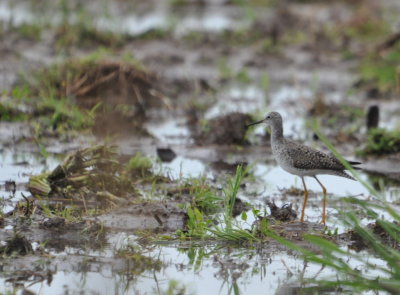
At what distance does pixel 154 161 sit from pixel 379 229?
350 centimetres

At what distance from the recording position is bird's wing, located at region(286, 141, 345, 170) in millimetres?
8211

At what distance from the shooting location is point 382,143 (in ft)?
36.7

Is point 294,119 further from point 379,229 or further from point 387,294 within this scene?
point 387,294

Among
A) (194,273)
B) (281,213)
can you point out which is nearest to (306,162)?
(281,213)

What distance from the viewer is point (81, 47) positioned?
1709cm

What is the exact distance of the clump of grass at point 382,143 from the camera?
11.2m

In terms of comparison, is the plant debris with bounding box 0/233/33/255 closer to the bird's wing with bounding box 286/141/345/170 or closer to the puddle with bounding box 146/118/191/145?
the bird's wing with bounding box 286/141/345/170

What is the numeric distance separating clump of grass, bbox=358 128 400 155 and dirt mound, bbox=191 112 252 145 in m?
1.52

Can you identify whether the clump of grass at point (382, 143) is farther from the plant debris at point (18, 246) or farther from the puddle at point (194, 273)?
the plant debris at point (18, 246)

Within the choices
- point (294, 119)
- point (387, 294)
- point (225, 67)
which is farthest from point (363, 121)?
point (387, 294)

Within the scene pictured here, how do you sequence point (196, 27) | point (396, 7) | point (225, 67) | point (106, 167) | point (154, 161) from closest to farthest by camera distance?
point (106, 167)
point (154, 161)
point (225, 67)
point (196, 27)
point (396, 7)

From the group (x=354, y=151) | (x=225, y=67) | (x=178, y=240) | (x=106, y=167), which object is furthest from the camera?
(x=225, y=67)

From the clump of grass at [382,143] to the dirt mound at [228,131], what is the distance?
4.98ft

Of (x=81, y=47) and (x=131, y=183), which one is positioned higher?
(x=81, y=47)
